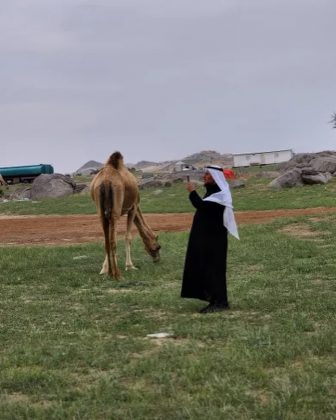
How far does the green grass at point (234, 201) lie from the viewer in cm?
2778

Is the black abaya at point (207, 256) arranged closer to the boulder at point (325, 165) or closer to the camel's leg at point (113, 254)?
the camel's leg at point (113, 254)

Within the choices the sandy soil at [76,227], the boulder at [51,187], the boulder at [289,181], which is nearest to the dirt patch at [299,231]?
the sandy soil at [76,227]

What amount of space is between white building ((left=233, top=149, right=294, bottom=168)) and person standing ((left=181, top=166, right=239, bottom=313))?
54.4 meters

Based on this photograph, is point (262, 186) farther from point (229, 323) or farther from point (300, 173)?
point (229, 323)

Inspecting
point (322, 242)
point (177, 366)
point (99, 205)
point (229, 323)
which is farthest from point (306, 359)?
point (322, 242)

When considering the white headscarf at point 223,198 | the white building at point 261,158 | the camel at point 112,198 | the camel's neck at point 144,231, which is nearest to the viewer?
the white headscarf at point 223,198

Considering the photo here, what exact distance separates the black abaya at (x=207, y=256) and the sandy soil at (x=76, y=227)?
35.0ft

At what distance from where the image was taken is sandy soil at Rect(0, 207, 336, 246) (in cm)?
1952

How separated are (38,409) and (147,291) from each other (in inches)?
207

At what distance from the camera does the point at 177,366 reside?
18.8ft

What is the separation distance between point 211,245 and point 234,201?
2276cm

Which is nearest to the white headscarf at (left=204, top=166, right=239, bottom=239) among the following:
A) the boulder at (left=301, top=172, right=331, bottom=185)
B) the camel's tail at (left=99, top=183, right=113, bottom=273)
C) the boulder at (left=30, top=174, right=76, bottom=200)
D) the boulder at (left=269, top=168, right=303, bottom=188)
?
the camel's tail at (left=99, top=183, right=113, bottom=273)

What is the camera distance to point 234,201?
30.8 m

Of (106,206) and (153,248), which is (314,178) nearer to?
(153,248)
